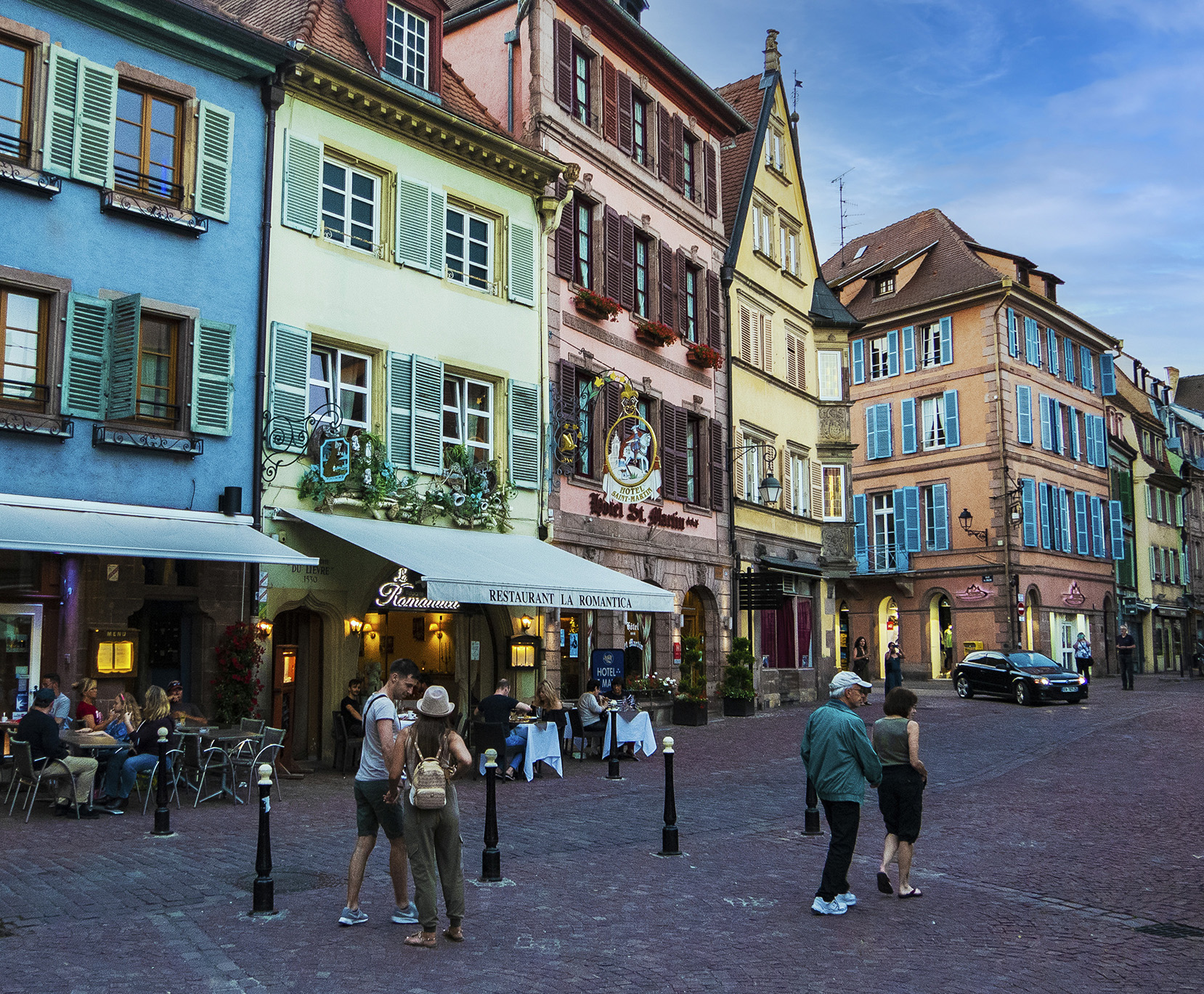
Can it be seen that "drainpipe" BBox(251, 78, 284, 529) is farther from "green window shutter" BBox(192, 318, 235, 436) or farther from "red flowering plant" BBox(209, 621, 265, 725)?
"red flowering plant" BBox(209, 621, 265, 725)

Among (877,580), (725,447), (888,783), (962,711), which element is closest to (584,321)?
(725,447)

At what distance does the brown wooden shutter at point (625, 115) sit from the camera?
961 inches

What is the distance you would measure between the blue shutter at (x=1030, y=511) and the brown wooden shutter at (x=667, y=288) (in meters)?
20.3

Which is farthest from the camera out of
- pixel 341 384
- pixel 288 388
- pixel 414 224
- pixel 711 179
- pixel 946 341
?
pixel 946 341

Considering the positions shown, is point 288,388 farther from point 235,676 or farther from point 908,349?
point 908,349

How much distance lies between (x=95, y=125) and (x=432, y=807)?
10997 millimetres

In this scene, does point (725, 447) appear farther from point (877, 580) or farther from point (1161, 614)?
point (1161, 614)

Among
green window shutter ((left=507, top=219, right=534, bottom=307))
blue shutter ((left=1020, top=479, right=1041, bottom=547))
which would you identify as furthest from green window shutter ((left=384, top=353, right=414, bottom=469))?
blue shutter ((left=1020, top=479, right=1041, bottom=547))

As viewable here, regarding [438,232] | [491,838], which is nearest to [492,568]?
[438,232]

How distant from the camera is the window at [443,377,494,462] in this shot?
19.3 metres

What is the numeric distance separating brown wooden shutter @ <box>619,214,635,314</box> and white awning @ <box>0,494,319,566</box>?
1092 cm

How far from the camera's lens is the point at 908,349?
44875 mm

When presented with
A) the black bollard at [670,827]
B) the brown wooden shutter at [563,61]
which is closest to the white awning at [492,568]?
the black bollard at [670,827]

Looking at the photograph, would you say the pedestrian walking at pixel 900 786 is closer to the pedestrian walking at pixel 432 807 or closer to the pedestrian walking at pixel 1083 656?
the pedestrian walking at pixel 432 807
